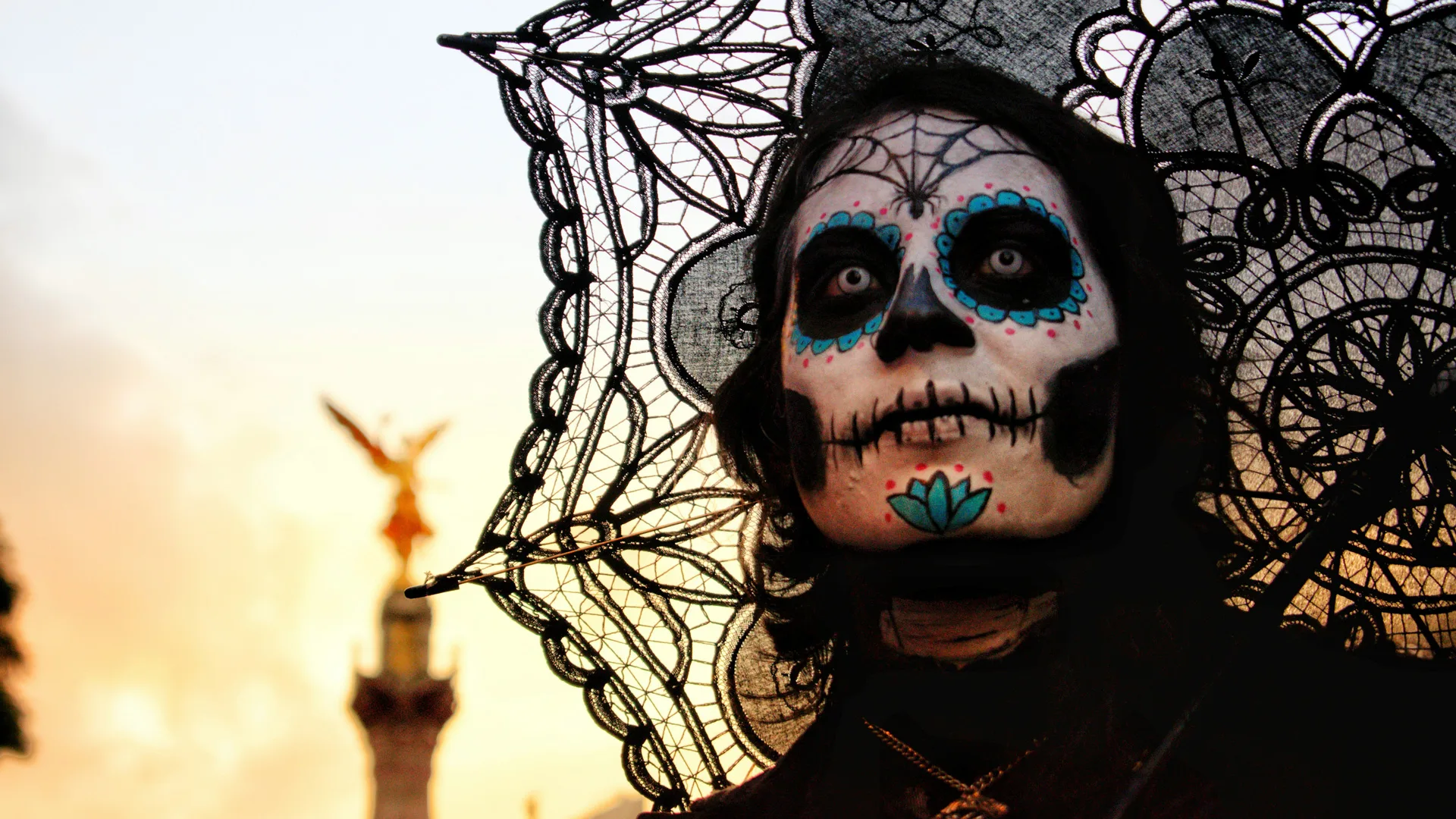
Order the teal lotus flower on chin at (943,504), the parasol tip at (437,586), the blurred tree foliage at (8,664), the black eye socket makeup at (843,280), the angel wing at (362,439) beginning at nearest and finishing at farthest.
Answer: the teal lotus flower on chin at (943,504)
the black eye socket makeup at (843,280)
the parasol tip at (437,586)
the blurred tree foliage at (8,664)
the angel wing at (362,439)

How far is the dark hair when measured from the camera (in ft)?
8.32

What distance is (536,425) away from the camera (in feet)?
10.1

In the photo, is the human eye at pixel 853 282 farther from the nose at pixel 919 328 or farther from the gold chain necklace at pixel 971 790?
the gold chain necklace at pixel 971 790

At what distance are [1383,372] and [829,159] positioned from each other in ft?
3.56

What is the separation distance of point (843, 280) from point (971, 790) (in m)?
0.89

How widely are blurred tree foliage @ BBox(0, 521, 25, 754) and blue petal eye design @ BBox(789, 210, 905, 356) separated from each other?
440 cm

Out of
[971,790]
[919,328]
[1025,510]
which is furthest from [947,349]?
[971,790]

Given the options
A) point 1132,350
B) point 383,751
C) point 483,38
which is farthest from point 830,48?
point 383,751

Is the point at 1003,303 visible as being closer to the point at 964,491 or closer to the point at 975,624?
the point at 964,491

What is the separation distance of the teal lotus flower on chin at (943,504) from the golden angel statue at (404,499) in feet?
80.3

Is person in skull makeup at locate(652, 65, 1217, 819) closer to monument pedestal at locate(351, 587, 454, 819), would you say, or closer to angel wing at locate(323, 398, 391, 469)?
angel wing at locate(323, 398, 391, 469)

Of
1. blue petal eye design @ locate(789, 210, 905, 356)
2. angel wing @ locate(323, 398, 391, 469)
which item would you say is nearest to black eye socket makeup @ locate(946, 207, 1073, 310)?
blue petal eye design @ locate(789, 210, 905, 356)

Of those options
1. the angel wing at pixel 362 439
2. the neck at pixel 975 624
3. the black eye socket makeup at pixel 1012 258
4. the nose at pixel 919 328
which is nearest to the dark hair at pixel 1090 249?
the black eye socket makeup at pixel 1012 258

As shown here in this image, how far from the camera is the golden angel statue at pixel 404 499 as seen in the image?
26.9 metres
